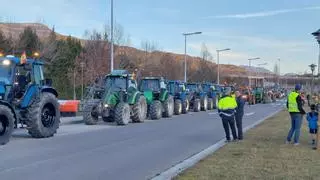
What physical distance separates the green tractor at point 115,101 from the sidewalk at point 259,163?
1046 centimetres

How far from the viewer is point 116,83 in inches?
1123

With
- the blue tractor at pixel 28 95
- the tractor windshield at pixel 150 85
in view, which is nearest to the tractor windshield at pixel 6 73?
the blue tractor at pixel 28 95

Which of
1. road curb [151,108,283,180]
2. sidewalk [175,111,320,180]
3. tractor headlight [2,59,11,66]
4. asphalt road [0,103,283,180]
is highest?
tractor headlight [2,59,11,66]

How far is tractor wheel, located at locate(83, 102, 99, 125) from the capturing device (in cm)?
2603

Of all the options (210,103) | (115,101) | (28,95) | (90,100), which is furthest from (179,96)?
(28,95)

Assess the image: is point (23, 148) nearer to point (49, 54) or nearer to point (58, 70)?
point (49, 54)

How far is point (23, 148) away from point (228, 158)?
6.28 m

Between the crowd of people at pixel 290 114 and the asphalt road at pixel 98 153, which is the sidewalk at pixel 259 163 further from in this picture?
the asphalt road at pixel 98 153

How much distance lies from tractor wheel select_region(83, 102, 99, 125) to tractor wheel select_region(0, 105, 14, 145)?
875cm

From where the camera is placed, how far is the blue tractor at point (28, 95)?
18.8m

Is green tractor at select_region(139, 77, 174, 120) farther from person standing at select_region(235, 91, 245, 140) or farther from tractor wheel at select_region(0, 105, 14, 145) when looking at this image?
tractor wheel at select_region(0, 105, 14, 145)

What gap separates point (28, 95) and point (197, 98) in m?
27.7

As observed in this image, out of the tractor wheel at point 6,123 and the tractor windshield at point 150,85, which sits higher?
the tractor windshield at point 150,85

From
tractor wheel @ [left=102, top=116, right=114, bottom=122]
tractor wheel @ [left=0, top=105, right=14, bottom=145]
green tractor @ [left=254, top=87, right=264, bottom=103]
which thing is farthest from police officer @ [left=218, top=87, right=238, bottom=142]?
green tractor @ [left=254, top=87, right=264, bottom=103]
